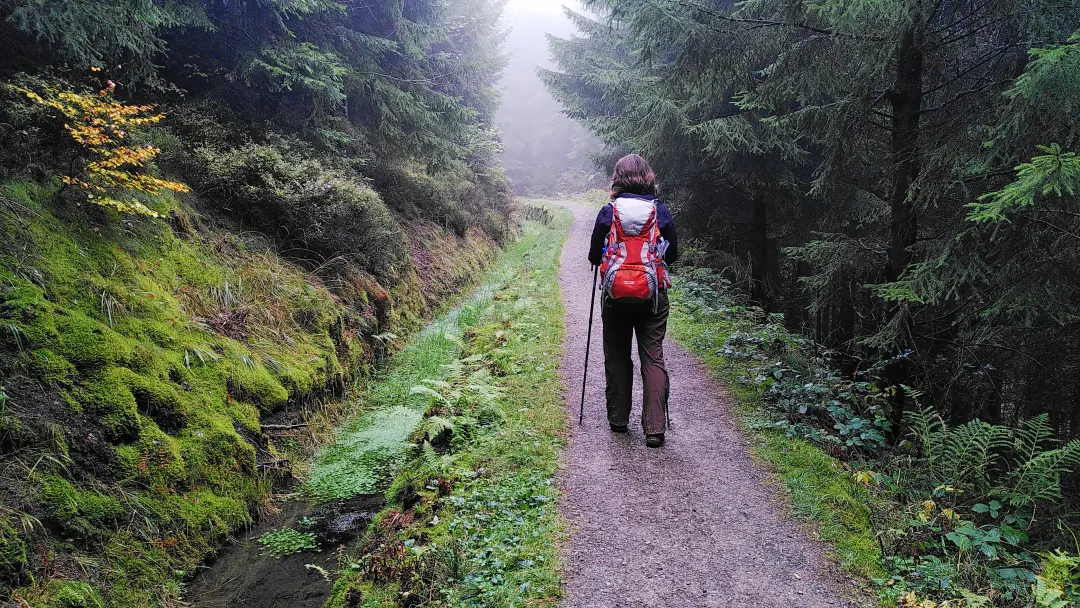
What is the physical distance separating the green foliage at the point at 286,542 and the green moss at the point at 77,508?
3.65ft

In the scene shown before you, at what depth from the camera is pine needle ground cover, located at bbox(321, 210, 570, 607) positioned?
3371 mm

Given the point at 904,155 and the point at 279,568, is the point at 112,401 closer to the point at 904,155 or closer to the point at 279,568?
the point at 279,568

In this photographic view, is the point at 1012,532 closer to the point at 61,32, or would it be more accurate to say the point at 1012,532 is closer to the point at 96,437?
the point at 96,437

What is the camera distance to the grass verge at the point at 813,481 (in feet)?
11.7

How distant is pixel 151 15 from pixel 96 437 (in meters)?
4.97

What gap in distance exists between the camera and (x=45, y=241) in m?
4.84

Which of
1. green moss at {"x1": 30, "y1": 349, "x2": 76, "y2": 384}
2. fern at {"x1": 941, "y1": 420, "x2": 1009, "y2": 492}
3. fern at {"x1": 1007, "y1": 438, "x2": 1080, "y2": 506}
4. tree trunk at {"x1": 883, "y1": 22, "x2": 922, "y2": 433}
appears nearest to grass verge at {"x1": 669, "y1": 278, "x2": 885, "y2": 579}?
fern at {"x1": 941, "y1": 420, "x2": 1009, "y2": 492}

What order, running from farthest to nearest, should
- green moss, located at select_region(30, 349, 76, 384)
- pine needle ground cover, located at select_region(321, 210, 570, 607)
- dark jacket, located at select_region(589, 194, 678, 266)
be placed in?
dark jacket, located at select_region(589, 194, 678, 266), green moss, located at select_region(30, 349, 76, 384), pine needle ground cover, located at select_region(321, 210, 570, 607)

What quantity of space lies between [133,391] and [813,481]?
18.6 feet

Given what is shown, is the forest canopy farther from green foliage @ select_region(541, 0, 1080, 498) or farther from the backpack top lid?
the backpack top lid

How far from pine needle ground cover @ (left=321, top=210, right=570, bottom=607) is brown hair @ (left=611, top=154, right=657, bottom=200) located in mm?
2397

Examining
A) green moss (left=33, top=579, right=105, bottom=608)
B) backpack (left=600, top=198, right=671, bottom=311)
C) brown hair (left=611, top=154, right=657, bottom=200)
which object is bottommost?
green moss (left=33, top=579, right=105, bottom=608)

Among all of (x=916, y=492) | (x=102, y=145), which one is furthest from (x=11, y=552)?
(x=916, y=492)

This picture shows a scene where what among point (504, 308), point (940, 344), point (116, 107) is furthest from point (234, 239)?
point (940, 344)
